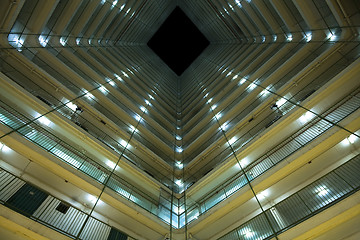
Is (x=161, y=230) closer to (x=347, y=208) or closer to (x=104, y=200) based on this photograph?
(x=104, y=200)

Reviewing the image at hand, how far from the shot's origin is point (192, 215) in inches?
332

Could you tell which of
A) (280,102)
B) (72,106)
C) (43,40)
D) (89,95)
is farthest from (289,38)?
(43,40)

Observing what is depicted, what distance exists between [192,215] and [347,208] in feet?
16.9

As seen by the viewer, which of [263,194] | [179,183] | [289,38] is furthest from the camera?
[289,38]

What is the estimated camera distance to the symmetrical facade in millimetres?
5840

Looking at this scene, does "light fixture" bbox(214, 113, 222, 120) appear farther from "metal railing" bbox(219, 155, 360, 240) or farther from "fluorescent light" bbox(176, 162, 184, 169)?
"metal railing" bbox(219, 155, 360, 240)

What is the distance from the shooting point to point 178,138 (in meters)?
14.9

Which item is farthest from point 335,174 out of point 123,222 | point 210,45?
point 210,45

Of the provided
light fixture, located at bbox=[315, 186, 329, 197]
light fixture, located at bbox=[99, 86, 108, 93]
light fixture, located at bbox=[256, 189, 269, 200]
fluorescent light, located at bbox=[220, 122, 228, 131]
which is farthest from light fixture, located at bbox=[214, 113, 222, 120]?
light fixture, located at bbox=[315, 186, 329, 197]

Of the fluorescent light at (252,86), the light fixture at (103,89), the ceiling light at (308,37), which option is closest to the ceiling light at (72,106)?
the light fixture at (103,89)

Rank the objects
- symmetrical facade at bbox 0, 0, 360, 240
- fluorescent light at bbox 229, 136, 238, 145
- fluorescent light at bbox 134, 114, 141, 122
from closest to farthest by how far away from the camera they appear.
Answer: symmetrical facade at bbox 0, 0, 360, 240
fluorescent light at bbox 229, 136, 238, 145
fluorescent light at bbox 134, 114, 141, 122

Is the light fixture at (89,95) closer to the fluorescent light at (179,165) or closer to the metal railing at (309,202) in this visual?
the fluorescent light at (179,165)

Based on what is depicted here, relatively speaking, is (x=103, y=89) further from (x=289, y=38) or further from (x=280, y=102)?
(x=289, y=38)

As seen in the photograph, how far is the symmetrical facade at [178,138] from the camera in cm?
584
